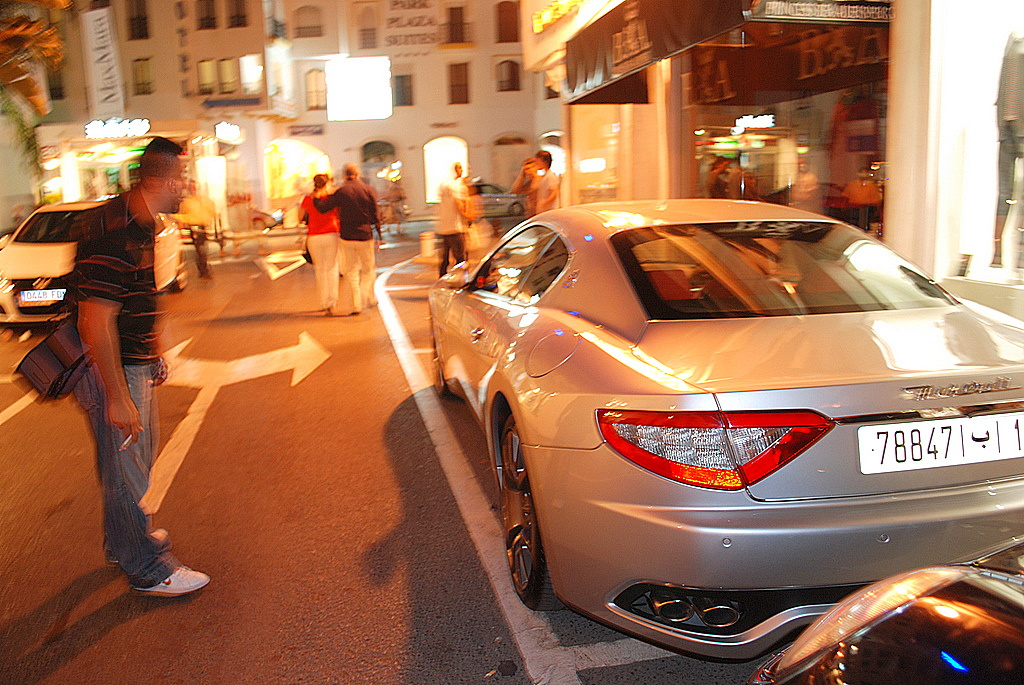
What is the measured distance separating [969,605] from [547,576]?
1.75 meters

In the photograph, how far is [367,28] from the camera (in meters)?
39.1

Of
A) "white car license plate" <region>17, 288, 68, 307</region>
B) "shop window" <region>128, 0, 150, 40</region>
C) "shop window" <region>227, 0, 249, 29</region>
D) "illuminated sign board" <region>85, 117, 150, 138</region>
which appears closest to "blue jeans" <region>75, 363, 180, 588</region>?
"white car license plate" <region>17, 288, 68, 307</region>

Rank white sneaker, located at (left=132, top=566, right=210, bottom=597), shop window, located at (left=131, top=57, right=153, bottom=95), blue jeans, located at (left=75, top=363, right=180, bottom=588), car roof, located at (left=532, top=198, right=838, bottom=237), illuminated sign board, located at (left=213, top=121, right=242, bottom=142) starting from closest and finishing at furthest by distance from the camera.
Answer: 1. blue jeans, located at (left=75, top=363, right=180, bottom=588)
2. white sneaker, located at (left=132, top=566, right=210, bottom=597)
3. car roof, located at (left=532, top=198, right=838, bottom=237)
4. illuminated sign board, located at (left=213, top=121, right=242, bottom=142)
5. shop window, located at (left=131, top=57, right=153, bottom=95)

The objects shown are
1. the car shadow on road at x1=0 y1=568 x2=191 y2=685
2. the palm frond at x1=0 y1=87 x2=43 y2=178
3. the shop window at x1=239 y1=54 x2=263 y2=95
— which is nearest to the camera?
the car shadow on road at x1=0 y1=568 x2=191 y2=685

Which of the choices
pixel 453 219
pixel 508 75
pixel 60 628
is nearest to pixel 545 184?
pixel 453 219

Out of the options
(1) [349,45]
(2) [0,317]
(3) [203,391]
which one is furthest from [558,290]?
(1) [349,45]

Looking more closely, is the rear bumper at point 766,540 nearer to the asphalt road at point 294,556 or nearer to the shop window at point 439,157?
the asphalt road at point 294,556

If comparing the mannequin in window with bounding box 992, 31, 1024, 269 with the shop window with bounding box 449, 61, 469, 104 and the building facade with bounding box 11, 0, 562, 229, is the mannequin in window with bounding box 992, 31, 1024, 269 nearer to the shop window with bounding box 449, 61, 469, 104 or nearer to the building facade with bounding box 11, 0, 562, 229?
the building facade with bounding box 11, 0, 562, 229

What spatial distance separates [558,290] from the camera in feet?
11.9

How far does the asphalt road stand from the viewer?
299cm

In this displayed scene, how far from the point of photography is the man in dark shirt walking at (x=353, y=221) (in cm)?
1124

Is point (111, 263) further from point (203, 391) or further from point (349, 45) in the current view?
point (349, 45)

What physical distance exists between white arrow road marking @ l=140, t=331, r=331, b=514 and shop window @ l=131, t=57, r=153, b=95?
33.3m

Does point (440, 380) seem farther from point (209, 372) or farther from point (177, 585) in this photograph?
point (177, 585)
